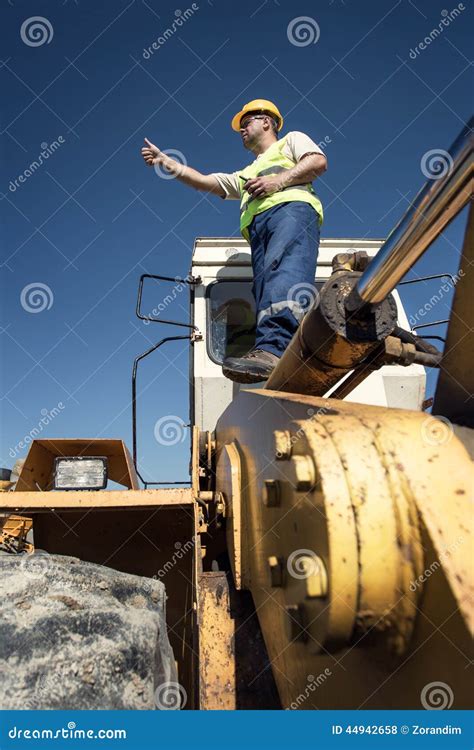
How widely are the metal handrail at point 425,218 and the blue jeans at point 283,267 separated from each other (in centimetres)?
108

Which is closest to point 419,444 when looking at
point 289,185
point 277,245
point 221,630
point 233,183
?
point 221,630

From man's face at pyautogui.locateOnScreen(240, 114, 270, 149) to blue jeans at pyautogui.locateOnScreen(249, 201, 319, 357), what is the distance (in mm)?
788

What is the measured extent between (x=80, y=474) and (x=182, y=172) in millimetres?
2152

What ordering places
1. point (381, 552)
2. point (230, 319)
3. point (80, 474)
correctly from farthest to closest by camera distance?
point (230, 319) < point (80, 474) < point (381, 552)

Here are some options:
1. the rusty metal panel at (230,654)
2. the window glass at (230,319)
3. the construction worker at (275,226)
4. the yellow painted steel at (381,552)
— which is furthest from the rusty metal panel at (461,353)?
the window glass at (230,319)

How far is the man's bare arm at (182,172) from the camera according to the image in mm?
2963

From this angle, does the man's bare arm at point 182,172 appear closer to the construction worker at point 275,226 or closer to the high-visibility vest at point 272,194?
the construction worker at point 275,226

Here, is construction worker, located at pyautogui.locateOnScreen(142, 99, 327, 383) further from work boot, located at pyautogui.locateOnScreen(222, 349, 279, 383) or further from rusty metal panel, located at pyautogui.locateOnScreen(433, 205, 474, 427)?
rusty metal panel, located at pyautogui.locateOnScreen(433, 205, 474, 427)

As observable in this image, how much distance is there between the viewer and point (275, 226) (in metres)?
2.56

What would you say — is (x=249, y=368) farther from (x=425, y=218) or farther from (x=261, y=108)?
(x=261, y=108)

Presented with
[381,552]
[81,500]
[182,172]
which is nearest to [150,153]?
[182,172]

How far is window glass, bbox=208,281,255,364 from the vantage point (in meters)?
3.44

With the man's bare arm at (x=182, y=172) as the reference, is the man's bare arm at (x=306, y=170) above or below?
below

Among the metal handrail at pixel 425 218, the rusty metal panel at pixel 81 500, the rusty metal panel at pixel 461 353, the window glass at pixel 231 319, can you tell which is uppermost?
the window glass at pixel 231 319
